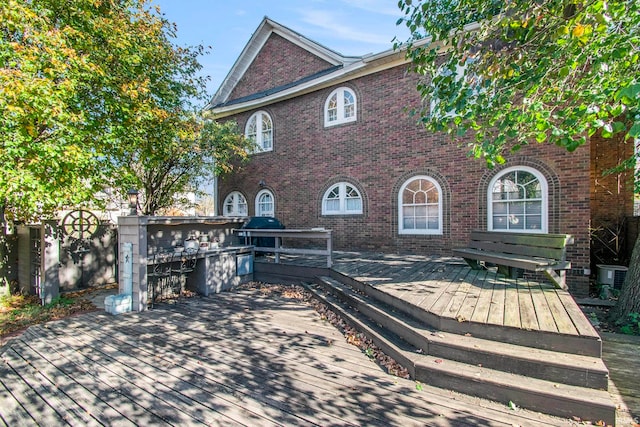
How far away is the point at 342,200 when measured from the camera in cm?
1031

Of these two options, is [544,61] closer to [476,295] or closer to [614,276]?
[476,295]

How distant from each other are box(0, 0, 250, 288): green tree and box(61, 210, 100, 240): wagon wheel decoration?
403 millimetres

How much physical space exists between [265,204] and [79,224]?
20.1 ft

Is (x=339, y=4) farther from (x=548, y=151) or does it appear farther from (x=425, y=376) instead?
(x=425, y=376)

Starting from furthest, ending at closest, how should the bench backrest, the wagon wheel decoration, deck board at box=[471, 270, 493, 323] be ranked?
the wagon wheel decoration
the bench backrest
deck board at box=[471, 270, 493, 323]

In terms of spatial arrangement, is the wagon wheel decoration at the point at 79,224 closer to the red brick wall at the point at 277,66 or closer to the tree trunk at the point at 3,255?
the tree trunk at the point at 3,255

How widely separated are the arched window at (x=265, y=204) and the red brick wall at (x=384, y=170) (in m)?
0.28

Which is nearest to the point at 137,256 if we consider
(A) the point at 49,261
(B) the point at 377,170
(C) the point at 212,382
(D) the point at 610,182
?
(A) the point at 49,261

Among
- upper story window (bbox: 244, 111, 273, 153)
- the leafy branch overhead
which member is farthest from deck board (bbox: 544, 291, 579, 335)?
upper story window (bbox: 244, 111, 273, 153)

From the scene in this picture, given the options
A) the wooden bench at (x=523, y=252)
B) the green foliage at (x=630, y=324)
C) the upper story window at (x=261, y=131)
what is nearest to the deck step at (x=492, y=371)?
the wooden bench at (x=523, y=252)

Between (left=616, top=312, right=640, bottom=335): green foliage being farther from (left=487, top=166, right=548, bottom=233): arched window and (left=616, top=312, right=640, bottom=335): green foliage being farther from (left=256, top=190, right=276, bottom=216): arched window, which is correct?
(left=256, top=190, right=276, bottom=216): arched window

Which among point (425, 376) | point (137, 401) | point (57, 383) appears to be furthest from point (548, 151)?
point (57, 383)

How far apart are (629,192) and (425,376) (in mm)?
9010

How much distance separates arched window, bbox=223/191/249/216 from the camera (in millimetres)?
13027
